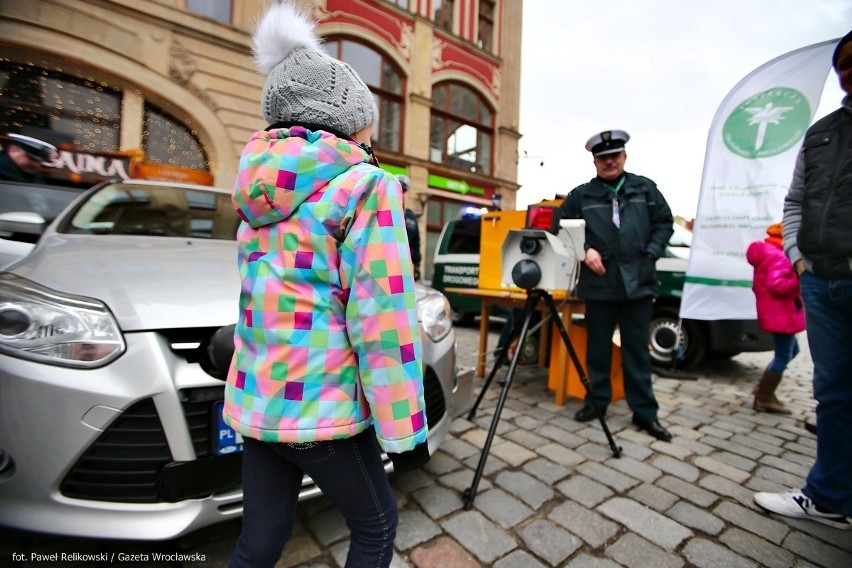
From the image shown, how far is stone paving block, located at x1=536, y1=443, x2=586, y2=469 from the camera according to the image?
2318mm

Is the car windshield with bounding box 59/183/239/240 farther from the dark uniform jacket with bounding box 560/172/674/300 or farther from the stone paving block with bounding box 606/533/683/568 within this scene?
the stone paving block with bounding box 606/533/683/568

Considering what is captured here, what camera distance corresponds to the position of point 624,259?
8.84 ft

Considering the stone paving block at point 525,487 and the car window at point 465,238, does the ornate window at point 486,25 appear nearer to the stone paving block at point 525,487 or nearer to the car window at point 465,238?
the car window at point 465,238

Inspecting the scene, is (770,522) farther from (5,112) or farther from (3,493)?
(5,112)

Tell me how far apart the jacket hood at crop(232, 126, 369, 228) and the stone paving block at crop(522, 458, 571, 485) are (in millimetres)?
1941

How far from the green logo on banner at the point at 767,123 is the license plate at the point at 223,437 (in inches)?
172

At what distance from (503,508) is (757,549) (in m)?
1.01

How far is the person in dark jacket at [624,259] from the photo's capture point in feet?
Result: 8.82

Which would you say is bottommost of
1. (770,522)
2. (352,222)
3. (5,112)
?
(770,522)

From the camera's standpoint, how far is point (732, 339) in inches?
163

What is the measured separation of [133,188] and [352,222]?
99.9 inches

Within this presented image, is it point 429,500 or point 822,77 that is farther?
point 822,77

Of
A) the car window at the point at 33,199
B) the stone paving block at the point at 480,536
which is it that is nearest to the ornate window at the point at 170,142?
the car window at the point at 33,199

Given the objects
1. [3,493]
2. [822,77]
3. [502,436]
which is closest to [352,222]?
[3,493]
